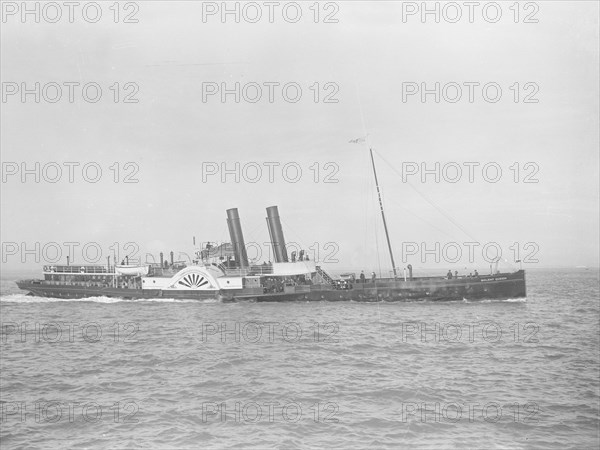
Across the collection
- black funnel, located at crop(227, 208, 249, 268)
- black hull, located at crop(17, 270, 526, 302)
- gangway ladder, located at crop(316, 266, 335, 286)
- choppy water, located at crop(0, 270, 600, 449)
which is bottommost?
choppy water, located at crop(0, 270, 600, 449)

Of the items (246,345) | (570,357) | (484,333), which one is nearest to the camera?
(570,357)

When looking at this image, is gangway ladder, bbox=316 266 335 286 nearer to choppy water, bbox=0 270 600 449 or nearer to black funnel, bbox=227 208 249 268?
black funnel, bbox=227 208 249 268

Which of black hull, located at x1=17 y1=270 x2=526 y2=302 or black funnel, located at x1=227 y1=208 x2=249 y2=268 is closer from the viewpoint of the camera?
black hull, located at x1=17 y1=270 x2=526 y2=302

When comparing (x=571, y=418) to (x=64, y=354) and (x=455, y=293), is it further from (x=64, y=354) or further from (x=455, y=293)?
(x=455, y=293)

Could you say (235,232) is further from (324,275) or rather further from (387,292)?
(387,292)

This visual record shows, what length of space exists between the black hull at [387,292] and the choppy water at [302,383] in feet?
30.4

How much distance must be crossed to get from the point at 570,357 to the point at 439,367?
6.61 m

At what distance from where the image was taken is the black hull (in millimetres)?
40281

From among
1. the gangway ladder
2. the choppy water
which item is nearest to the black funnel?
the gangway ladder

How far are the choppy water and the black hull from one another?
9.27 meters

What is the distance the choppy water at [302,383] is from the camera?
37.5ft

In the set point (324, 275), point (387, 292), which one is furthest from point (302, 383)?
point (324, 275)

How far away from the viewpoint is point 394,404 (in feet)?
44.3

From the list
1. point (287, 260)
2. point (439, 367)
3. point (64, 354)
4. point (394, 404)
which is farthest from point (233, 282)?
point (394, 404)
